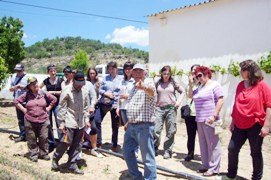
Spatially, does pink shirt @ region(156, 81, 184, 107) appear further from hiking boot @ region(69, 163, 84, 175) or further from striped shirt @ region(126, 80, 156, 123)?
hiking boot @ region(69, 163, 84, 175)

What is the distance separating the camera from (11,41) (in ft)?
62.5

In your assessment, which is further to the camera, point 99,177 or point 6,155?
point 6,155

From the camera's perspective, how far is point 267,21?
33.1 feet

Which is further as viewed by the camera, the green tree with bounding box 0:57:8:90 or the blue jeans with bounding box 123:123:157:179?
the green tree with bounding box 0:57:8:90

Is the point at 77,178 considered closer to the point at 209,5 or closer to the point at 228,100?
the point at 228,100

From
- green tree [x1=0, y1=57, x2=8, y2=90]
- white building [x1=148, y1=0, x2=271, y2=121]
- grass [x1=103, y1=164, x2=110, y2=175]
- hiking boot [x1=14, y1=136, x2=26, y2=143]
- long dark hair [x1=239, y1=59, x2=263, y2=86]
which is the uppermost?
white building [x1=148, y1=0, x2=271, y2=121]

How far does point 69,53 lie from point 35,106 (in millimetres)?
66576

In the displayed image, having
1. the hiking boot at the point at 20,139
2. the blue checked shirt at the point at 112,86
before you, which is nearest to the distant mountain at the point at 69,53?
the hiking boot at the point at 20,139

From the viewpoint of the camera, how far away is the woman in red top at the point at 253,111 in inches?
210

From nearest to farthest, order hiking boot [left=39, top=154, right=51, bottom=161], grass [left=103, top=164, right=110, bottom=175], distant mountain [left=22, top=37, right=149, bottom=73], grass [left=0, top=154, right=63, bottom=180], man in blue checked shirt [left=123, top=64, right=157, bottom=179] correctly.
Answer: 1. man in blue checked shirt [left=123, top=64, right=157, bottom=179]
2. grass [left=0, top=154, right=63, bottom=180]
3. grass [left=103, top=164, right=110, bottom=175]
4. hiking boot [left=39, top=154, right=51, bottom=161]
5. distant mountain [left=22, top=37, right=149, bottom=73]

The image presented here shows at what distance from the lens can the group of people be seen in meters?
5.35

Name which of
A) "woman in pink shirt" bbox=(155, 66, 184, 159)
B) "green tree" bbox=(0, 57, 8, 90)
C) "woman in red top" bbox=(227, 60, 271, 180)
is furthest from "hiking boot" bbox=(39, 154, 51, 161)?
"green tree" bbox=(0, 57, 8, 90)

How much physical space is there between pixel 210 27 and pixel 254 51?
74.0 inches

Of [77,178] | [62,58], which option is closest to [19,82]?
[77,178]
